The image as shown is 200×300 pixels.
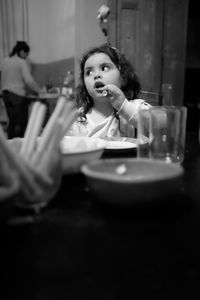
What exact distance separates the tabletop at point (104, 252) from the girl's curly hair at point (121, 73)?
104 centimetres

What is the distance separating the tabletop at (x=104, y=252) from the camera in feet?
0.95

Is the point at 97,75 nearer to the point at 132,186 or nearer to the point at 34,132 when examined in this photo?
the point at 34,132

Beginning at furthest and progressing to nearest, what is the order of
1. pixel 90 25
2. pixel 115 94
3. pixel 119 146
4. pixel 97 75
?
1. pixel 90 25
2. pixel 97 75
3. pixel 115 94
4. pixel 119 146

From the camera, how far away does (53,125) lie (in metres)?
0.49

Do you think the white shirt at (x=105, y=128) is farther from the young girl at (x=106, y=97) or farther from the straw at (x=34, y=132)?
the straw at (x=34, y=132)

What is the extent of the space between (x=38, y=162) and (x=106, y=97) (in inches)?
36.7

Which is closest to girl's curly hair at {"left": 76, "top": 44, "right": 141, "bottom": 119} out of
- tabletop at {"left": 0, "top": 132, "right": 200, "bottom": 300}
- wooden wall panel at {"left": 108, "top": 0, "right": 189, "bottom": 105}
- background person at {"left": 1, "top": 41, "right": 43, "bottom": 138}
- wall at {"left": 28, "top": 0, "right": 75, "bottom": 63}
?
tabletop at {"left": 0, "top": 132, "right": 200, "bottom": 300}

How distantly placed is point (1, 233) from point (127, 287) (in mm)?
183

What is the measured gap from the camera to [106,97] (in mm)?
1364

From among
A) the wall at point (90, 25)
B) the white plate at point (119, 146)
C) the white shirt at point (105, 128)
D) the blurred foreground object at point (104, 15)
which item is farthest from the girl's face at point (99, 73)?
the wall at point (90, 25)

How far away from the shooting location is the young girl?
124 centimetres

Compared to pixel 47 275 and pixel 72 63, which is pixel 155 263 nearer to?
pixel 47 275

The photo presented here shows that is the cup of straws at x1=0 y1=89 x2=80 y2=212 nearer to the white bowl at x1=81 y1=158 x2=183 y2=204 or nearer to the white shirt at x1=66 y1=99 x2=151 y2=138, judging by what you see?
the white bowl at x1=81 y1=158 x2=183 y2=204

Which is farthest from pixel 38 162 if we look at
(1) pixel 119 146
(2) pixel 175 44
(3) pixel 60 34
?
(3) pixel 60 34
